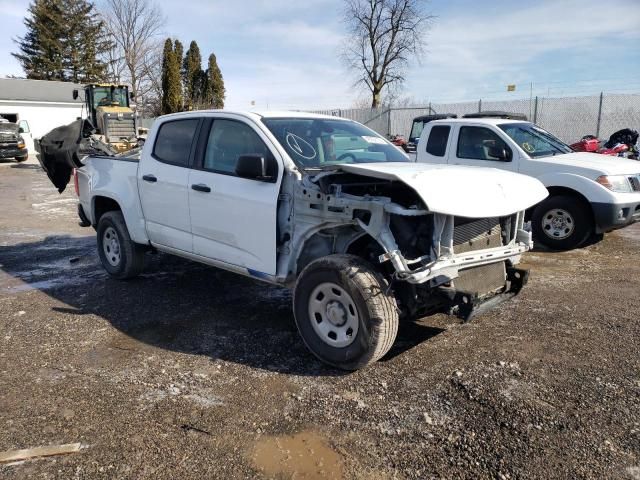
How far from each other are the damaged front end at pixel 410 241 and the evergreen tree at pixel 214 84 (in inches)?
1751

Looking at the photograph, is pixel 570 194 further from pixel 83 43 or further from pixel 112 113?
pixel 83 43

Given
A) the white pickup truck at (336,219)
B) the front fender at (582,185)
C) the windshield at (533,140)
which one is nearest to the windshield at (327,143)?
the white pickup truck at (336,219)

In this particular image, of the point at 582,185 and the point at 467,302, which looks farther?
the point at 582,185

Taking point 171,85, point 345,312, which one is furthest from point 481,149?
point 171,85

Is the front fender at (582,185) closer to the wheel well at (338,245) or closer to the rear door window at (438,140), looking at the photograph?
the rear door window at (438,140)

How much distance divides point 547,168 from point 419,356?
463 centimetres

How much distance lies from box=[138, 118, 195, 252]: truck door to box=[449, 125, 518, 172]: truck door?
4740 millimetres

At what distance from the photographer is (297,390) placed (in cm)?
365

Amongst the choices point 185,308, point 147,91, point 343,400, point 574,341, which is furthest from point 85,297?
point 147,91

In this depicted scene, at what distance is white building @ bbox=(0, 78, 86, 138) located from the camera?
3944 centimetres

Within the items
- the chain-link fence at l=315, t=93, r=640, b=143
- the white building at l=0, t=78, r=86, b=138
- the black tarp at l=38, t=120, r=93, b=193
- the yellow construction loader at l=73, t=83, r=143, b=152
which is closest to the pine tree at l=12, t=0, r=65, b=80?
the white building at l=0, t=78, r=86, b=138

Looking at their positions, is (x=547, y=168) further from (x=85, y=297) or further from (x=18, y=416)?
(x=18, y=416)

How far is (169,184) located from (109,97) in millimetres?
23243

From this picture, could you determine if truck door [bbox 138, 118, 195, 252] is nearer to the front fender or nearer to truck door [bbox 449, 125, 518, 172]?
truck door [bbox 449, 125, 518, 172]
